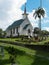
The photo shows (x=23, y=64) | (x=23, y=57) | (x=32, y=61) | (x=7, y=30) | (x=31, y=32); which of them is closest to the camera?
(x=23, y=64)

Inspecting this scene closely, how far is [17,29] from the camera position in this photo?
86875mm

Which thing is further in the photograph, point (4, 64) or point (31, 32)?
point (31, 32)

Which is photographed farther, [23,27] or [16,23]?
[16,23]

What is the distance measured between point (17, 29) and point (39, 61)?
2419 inches

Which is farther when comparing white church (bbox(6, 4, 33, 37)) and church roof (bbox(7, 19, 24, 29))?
church roof (bbox(7, 19, 24, 29))

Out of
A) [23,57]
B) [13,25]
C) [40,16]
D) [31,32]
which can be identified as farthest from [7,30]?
[23,57]

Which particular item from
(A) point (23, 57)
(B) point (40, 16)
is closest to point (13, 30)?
(B) point (40, 16)

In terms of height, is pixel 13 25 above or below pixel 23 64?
above

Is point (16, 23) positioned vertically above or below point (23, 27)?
above

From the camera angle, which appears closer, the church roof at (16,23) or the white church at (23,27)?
the white church at (23,27)

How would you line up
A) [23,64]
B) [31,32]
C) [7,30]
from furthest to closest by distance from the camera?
[7,30] → [31,32] → [23,64]

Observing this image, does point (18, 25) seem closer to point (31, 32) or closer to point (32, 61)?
point (31, 32)

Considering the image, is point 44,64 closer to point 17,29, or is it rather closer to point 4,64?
point 4,64

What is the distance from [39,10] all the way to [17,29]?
37.4ft
